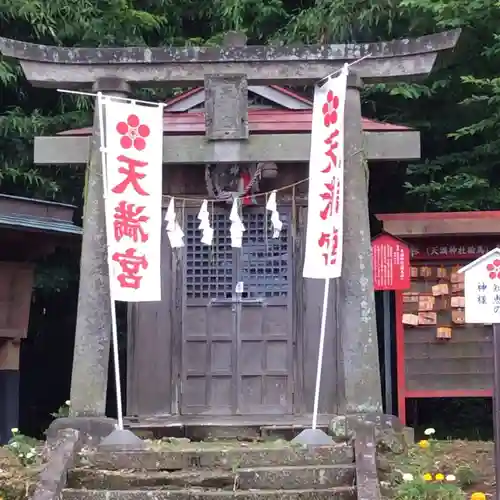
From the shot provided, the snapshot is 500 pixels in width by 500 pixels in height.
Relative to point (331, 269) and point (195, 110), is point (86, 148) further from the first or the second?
point (331, 269)

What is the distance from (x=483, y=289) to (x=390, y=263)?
3611 millimetres

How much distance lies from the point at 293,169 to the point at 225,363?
2.66m

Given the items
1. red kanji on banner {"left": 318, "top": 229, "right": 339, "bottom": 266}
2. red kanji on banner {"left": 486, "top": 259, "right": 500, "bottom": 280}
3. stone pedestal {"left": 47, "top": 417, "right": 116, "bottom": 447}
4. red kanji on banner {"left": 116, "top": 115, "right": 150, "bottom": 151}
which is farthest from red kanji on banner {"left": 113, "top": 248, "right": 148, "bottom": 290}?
red kanji on banner {"left": 486, "top": 259, "right": 500, "bottom": 280}

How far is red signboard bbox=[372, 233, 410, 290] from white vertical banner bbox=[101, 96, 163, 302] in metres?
3.59

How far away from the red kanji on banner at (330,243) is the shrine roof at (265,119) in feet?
5.77

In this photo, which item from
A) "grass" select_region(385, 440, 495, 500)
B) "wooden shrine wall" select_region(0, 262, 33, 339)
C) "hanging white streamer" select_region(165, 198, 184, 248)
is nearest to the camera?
"grass" select_region(385, 440, 495, 500)

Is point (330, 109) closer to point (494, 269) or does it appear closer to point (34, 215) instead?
point (494, 269)

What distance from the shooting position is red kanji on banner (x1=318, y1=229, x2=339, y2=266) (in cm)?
823

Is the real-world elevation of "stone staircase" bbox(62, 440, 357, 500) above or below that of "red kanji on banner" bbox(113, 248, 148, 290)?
below

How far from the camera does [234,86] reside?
8.67 metres

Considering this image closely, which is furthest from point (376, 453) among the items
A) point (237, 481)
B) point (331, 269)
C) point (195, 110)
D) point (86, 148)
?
point (195, 110)

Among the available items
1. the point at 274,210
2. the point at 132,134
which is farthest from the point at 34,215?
the point at 274,210

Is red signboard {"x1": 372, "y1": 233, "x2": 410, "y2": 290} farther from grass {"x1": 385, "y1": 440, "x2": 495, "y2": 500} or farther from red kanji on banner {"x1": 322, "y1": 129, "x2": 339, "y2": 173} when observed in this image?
red kanji on banner {"x1": 322, "y1": 129, "x2": 339, "y2": 173}

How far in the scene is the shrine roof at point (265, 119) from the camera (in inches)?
380
